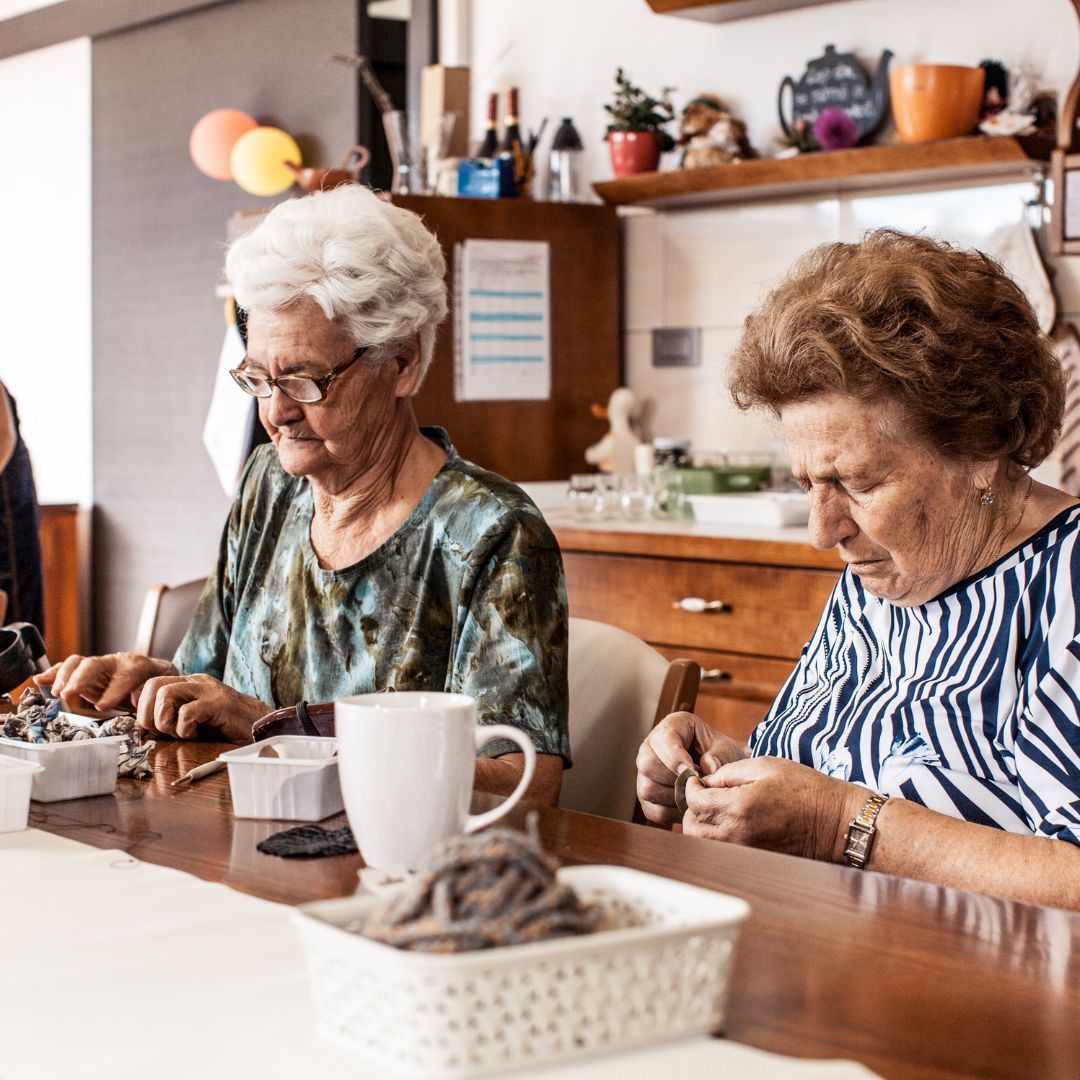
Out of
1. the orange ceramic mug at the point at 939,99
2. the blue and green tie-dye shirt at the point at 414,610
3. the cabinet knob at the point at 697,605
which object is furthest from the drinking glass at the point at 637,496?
the blue and green tie-dye shirt at the point at 414,610

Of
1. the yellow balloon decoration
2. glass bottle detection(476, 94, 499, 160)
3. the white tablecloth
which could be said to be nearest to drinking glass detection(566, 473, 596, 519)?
glass bottle detection(476, 94, 499, 160)

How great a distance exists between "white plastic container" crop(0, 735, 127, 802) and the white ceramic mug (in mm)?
436

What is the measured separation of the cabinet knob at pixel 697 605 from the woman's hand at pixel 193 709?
167 cm

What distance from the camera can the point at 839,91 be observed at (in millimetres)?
3715

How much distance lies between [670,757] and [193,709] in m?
0.49

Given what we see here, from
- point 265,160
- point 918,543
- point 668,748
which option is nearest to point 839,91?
point 265,160

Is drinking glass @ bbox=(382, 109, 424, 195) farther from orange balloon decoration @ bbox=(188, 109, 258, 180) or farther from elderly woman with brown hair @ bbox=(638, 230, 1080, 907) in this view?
elderly woman with brown hair @ bbox=(638, 230, 1080, 907)

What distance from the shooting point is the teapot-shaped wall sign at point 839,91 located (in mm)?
3652

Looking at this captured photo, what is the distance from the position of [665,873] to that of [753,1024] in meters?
0.30

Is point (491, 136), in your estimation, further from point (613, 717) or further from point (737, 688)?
point (613, 717)

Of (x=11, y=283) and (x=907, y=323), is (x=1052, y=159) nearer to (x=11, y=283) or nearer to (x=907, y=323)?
(x=907, y=323)

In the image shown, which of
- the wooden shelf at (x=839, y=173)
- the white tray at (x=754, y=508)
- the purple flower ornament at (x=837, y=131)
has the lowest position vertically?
the white tray at (x=754, y=508)

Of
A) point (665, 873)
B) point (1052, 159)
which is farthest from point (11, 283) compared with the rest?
point (665, 873)

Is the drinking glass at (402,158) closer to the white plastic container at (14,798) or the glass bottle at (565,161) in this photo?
the glass bottle at (565,161)
